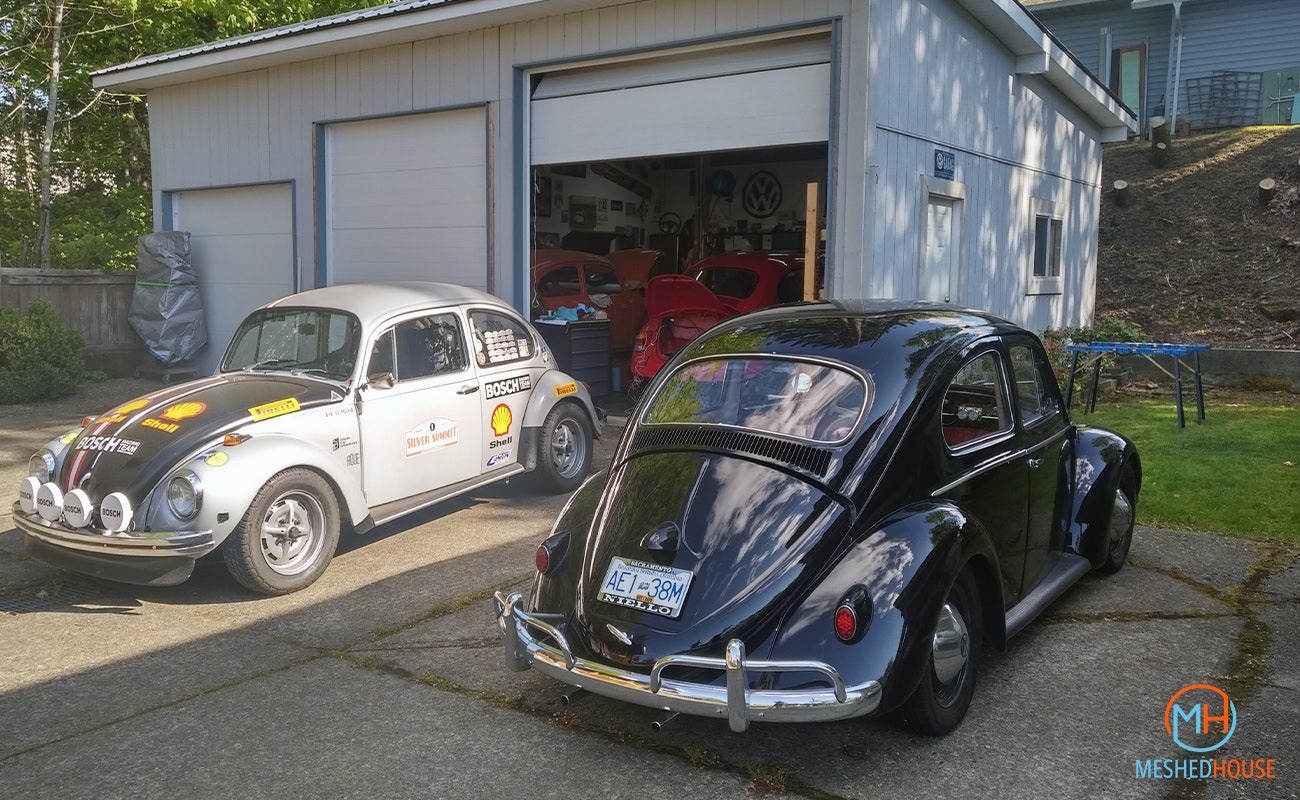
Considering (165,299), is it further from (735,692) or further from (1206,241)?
(1206,241)

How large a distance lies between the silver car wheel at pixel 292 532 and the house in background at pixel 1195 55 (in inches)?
896

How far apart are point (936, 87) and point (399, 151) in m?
6.22

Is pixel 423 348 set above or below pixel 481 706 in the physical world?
above

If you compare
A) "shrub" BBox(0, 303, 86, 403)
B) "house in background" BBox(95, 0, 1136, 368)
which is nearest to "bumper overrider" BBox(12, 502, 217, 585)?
"house in background" BBox(95, 0, 1136, 368)

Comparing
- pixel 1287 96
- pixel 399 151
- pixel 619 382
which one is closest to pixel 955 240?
pixel 619 382

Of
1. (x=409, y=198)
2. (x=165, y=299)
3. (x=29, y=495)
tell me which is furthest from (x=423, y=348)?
(x=165, y=299)

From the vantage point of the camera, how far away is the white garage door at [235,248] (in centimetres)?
1333

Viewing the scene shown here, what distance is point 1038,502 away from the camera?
4742mm

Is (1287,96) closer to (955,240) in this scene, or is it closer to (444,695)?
(955,240)

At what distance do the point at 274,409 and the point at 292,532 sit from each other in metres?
0.73

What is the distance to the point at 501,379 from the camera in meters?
7.38

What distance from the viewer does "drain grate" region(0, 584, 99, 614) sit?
554 centimetres

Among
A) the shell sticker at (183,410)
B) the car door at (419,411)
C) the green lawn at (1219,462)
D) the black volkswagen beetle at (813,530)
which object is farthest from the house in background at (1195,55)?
the shell sticker at (183,410)

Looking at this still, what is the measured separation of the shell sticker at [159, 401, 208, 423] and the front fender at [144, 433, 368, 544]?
388 millimetres
